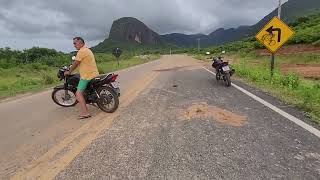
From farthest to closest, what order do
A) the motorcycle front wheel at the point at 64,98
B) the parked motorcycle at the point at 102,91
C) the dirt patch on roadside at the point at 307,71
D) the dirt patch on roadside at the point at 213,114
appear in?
the dirt patch on roadside at the point at 307,71
the motorcycle front wheel at the point at 64,98
the parked motorcycle at the point at 102,91
the dirt patch on roadside at the point at 213,114

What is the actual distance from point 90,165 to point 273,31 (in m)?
12.3

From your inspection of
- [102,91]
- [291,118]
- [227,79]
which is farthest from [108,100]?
[227,79]

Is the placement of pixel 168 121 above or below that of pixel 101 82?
below

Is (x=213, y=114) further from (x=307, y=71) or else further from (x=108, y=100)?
(x=307, y=71)

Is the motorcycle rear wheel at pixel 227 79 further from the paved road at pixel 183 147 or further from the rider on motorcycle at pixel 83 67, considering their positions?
the rider on motorcycle at pixel 83 67

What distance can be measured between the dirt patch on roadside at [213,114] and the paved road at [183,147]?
2cm

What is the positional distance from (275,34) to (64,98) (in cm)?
897

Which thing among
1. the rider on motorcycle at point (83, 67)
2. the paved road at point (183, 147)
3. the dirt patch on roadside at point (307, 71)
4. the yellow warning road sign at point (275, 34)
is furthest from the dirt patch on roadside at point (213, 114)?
the dirt patch on roadside at point (307, 71)

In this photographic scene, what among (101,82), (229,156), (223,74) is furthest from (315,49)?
(229,156)

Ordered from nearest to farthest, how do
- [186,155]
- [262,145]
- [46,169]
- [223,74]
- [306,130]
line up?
[46,169] < [186,155] < [262,145] < [306,130] < [223,74]

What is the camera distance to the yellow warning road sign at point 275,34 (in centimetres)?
1547

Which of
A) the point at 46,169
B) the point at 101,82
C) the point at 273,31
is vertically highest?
the point at 273,31

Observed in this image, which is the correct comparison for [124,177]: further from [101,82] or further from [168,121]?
[101,82]

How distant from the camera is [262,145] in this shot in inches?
230
